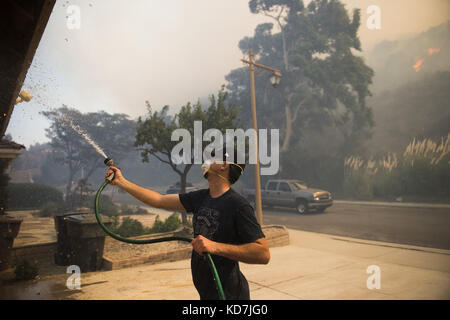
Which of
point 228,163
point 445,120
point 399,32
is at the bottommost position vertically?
point 228,163

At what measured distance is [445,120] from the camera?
28.8m

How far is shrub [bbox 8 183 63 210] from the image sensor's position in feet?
81.0

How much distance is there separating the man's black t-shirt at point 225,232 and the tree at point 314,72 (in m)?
32.1

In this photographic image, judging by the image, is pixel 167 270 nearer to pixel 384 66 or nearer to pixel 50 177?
pixel 50 177

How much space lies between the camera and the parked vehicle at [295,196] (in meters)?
16.9

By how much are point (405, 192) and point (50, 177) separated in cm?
5724

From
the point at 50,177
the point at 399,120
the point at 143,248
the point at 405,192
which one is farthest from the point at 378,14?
the point at 50,177

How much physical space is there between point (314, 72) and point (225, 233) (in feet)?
108

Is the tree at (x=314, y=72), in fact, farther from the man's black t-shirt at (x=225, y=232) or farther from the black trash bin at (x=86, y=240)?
the man's black t-shirt at (x=225, y=232)

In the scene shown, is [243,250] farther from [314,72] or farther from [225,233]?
[314,72]

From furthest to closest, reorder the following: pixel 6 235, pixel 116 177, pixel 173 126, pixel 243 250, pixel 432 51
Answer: pixel 432 51, pixel 173 126, pixel 6 235, pixel 116 177, pixel 243 250

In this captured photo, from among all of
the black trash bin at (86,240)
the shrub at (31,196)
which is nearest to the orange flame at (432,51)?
the shrub at (31,196)

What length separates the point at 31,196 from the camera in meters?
25.2

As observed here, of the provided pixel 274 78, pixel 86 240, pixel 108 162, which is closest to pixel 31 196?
pixel 86 240
